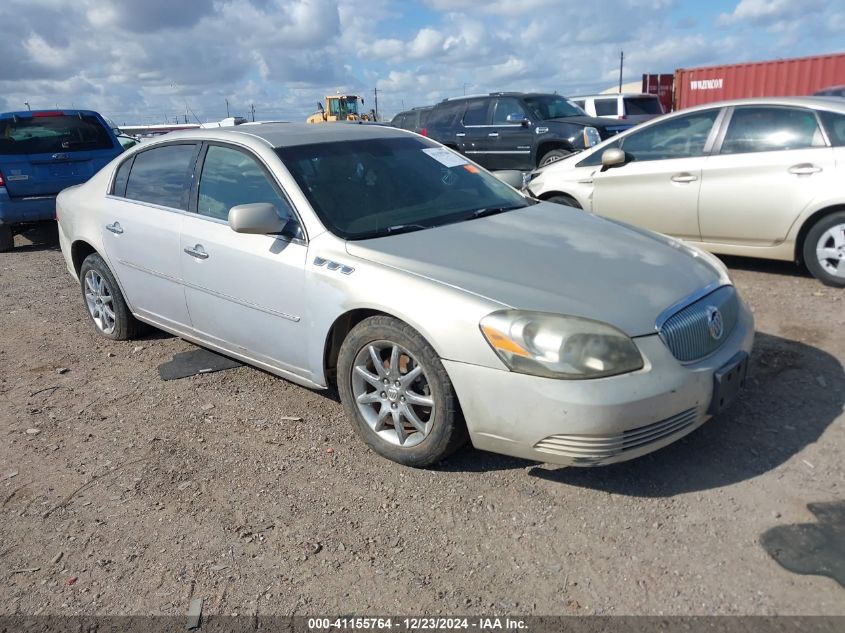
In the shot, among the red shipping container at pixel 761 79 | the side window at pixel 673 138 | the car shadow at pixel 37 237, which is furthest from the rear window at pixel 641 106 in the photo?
the car shadow at pixel 37 237

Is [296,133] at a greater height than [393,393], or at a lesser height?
greater

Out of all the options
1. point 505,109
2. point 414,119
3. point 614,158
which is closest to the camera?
point 614,158

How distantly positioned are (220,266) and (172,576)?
1.82m

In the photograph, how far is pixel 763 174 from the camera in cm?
586

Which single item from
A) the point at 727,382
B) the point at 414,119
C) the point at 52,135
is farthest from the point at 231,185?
the point at 414,119

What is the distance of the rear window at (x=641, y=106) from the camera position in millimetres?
16812

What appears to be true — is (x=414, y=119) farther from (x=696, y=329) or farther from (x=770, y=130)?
(x=696, y=329)

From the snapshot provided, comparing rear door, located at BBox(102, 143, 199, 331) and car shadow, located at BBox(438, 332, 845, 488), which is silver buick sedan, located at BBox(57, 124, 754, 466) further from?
car shadow, located at BBox(438, 332, 845, 488)

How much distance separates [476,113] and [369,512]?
35.4ft

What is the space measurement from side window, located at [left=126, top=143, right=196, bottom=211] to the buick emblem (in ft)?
9.92

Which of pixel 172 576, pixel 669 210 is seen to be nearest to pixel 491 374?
pixel 172 576

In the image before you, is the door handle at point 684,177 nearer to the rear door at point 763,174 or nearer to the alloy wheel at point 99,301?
the rear door at point 763,174

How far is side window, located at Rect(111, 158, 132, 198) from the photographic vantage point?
5.00m

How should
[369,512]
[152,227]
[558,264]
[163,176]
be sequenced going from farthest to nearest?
[163,176] → [152,227] → [558,264] → [369,512]
